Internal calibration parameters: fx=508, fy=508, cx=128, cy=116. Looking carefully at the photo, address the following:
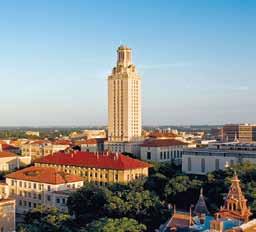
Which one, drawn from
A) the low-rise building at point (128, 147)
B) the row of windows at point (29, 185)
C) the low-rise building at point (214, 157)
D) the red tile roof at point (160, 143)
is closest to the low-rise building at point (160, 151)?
the red tile roof at point (160, 143)

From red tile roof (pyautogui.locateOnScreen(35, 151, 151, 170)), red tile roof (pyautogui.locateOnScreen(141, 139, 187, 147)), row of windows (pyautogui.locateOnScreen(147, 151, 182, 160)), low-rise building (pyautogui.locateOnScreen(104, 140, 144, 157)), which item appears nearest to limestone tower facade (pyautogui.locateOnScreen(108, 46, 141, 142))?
low-rise building (pyautogui.locateOnScreen(104, 140, 144, 157))

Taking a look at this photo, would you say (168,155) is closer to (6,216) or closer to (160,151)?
(160,151)

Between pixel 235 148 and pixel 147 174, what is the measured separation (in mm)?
22888

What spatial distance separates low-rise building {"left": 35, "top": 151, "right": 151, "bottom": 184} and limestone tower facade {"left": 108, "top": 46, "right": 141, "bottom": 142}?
47139mm

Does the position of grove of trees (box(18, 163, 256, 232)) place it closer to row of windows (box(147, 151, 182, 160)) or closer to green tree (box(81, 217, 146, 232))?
green tree (box(81, 217, 146, 232))

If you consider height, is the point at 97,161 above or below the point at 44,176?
above

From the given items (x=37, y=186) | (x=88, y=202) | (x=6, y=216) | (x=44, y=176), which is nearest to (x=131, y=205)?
(x=88, y=202)

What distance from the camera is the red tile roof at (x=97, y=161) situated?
93.6 meters

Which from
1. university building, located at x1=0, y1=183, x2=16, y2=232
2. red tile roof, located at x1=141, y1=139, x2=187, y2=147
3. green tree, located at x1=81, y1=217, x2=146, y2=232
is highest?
red tile roof, located at x1=141, y1=139, x2=187, y2=147

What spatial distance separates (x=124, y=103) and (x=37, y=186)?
2743 inches

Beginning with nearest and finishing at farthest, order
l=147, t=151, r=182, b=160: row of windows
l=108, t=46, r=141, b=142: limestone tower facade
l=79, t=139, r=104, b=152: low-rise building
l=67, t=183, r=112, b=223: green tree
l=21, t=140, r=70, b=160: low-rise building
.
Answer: l=67, t=183, r=112, b=223: green tree < l=147, t=151, r=182, b=160: row of windows < l=21, t=140, r=70, b=160: low-rise building < l=108, t=46, r=141, b=142: limestone tower facade < l=79, t=139, r=104, b=152: low-rise building

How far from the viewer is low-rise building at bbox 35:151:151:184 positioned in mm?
92250

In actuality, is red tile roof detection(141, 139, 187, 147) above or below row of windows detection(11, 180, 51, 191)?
above

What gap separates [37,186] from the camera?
268 feet
